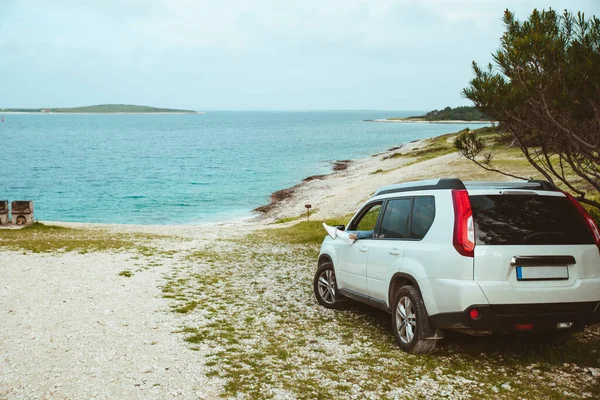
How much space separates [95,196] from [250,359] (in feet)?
164

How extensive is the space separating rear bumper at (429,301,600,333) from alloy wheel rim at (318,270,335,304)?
3390 millimetres

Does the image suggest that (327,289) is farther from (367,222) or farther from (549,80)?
(367,222)

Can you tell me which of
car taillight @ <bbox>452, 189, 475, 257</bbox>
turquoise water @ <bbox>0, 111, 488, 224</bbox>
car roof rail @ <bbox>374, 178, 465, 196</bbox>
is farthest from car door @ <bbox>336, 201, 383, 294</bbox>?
turquoise water @ <bbox>0, 111, 488, 224</bbox>

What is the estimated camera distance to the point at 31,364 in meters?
6.67

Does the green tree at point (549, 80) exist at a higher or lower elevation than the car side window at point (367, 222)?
higher

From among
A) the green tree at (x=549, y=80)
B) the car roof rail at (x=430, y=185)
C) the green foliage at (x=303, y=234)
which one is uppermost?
the green tree at (x=549, y=80)

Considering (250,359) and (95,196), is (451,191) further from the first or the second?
(95,196)

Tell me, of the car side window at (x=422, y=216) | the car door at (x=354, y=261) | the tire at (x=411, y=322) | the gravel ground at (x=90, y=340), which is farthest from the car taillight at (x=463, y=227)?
the gravel ground at (x=90, y=340)

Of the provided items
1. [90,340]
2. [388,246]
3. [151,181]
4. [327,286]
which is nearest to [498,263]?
[388,246]

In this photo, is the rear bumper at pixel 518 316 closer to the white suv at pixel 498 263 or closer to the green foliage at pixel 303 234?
the white suv at pixel 498 263

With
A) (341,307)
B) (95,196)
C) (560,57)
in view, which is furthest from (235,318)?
(95,196)

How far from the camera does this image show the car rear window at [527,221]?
6.19 m

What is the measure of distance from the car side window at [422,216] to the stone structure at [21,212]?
19953 mm

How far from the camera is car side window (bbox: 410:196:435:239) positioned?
22.4 ft
